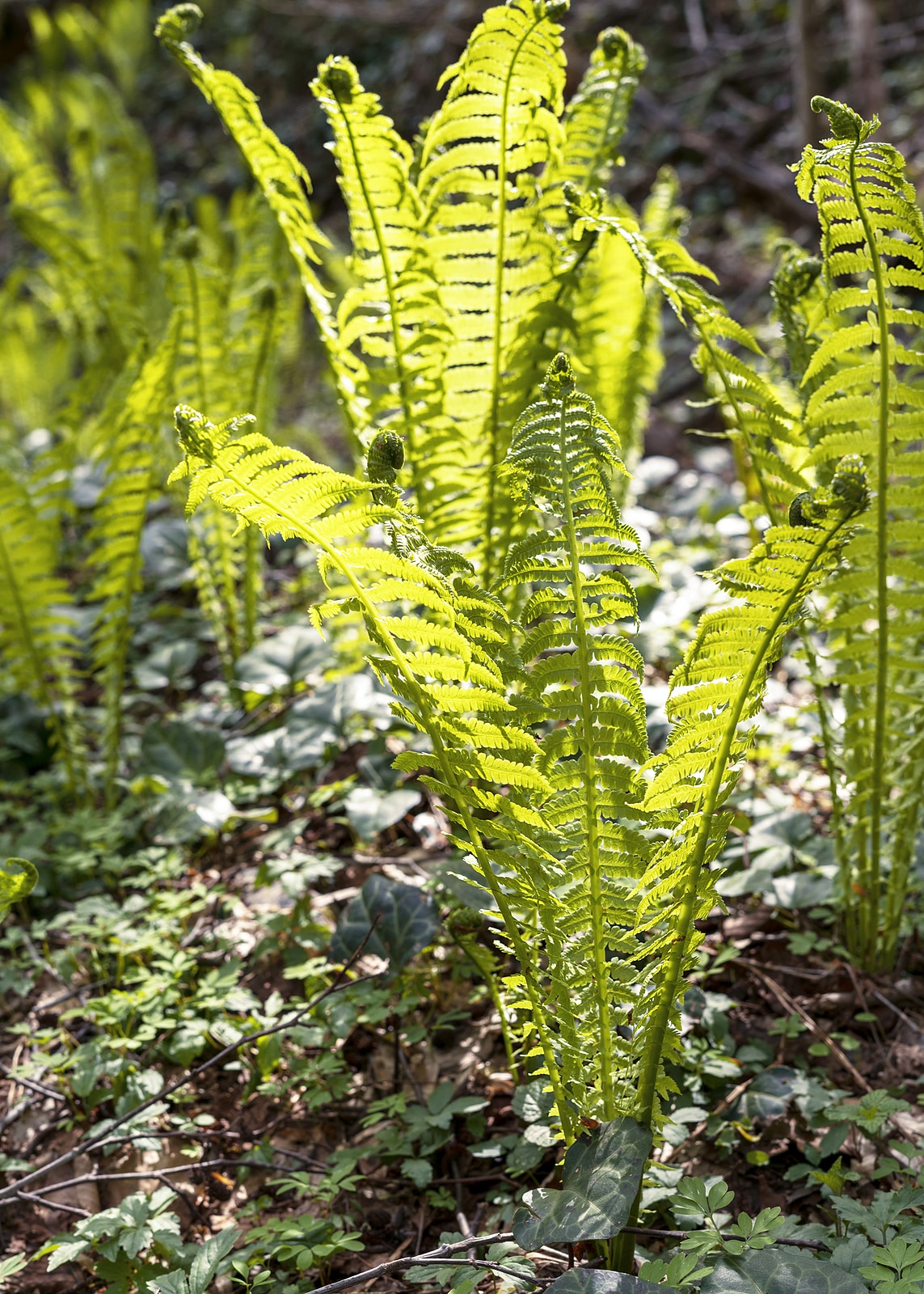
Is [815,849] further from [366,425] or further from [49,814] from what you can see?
[49,814]

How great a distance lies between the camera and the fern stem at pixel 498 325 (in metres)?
1.49

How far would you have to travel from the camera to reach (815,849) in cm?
174

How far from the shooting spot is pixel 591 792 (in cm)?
116

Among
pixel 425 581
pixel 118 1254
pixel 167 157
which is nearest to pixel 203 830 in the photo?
pixel 118 1254

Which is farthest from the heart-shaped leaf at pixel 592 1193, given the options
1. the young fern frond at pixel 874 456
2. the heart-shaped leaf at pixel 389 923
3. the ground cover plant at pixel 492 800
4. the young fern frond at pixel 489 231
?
the young fern frond at pixel 489 231

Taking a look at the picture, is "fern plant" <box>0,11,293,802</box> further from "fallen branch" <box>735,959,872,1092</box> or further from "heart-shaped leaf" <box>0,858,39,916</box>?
"fallen branch" <box>735,959,872,1092</box>

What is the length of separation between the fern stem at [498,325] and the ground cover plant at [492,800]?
0.05 feet

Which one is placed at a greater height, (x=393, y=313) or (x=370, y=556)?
(x=393, y=313)

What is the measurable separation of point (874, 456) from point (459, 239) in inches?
30.7

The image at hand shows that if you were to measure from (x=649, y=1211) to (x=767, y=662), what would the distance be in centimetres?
73

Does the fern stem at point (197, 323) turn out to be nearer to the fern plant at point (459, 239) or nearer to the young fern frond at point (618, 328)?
the fern plant at point (459, 239)

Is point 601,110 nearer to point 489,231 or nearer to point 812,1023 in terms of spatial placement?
point 489,231

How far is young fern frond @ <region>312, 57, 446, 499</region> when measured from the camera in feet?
5.04

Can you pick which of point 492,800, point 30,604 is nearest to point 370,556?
point 492,800
